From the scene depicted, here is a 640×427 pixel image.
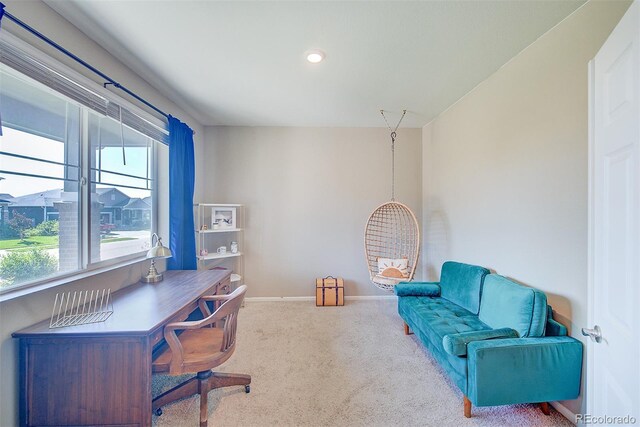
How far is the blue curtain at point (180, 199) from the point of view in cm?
263

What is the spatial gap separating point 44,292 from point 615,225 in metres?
2.80

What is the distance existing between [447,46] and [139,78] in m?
2.70

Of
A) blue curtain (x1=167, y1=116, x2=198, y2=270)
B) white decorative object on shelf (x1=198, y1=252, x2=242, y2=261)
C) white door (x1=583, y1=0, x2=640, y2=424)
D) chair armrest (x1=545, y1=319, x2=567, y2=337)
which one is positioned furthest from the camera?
white decorative object on shelf (x1=198, y1=252, x2=242, y2=261)

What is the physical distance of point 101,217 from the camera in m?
1.93

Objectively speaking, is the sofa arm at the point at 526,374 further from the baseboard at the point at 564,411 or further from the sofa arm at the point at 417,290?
the sofa arm at the point at 417,290

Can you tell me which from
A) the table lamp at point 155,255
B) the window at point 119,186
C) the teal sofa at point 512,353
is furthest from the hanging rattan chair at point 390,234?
the window at point 119,186

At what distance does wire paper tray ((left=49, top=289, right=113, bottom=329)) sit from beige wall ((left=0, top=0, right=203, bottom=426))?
0.15ft

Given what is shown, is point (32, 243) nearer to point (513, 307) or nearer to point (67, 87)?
point (67, 87)

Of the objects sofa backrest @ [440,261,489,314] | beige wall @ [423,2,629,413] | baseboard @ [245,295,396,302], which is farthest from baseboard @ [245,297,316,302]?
beige wall @ [423,2,629,413]

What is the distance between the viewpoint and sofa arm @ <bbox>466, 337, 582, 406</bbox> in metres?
1.48

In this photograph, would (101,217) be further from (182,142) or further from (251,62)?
(251,62)

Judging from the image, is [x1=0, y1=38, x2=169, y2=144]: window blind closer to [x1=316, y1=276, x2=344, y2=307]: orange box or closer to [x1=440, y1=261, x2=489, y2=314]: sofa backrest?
[x1=316, y1=276, x2=344, y2=307]: orange box

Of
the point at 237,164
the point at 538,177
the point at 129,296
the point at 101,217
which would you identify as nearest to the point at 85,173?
the point at 101,217

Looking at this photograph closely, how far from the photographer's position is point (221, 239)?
3.64 metres
